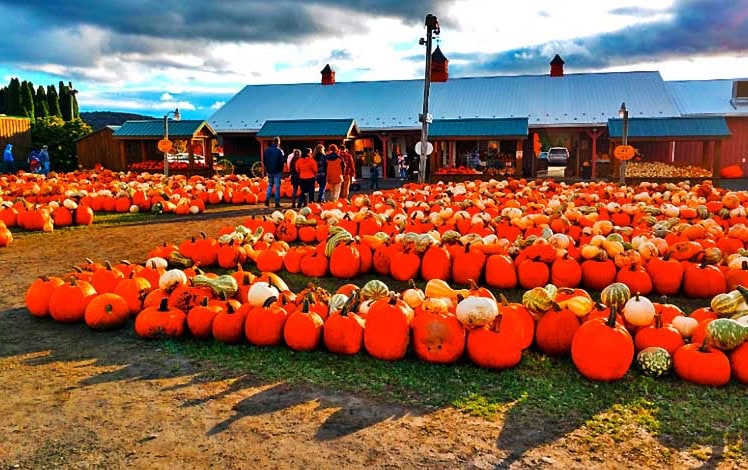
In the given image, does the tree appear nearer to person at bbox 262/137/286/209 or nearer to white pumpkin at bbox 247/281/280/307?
person at bbox 262/137/286/209

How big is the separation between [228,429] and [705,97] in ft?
116

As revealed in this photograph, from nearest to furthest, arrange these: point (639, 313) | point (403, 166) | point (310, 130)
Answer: point (639, 313), point (310, 130), point (403, 166)

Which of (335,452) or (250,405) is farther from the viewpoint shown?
(250,405)

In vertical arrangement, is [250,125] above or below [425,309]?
above

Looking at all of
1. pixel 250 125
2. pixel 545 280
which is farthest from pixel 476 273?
pixel 250 125

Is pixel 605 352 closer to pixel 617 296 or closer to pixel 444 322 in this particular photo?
pixel 617 296

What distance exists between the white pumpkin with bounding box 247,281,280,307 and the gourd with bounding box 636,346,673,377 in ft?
9.09

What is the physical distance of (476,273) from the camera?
660 cm

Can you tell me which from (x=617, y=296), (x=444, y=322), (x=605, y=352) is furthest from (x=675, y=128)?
(x=444, y=322)

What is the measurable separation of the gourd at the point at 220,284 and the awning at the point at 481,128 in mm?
20653

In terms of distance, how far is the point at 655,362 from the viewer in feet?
13.1

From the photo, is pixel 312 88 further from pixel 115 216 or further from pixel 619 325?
pixel 619 325

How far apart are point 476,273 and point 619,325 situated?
2583 millimetres

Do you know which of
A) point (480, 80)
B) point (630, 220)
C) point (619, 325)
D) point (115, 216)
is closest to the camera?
point (619, 325)
